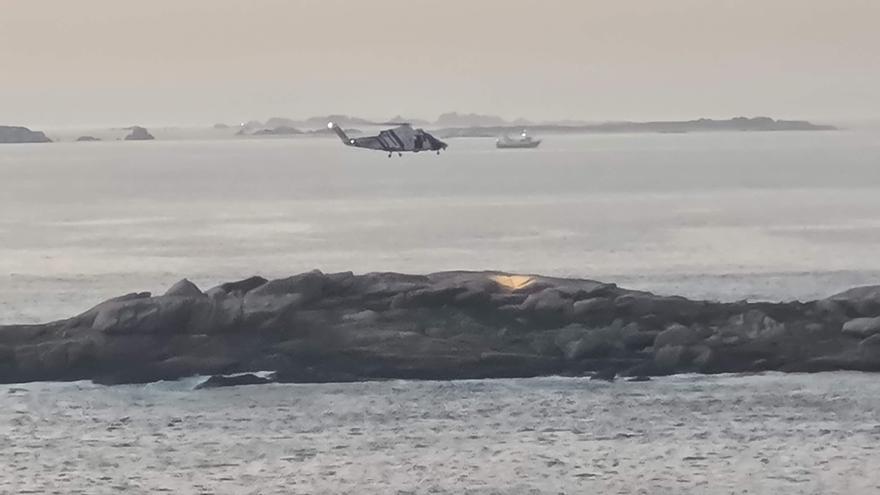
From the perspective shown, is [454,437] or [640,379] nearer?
[454,437]

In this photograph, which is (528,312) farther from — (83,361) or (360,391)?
(83,361)

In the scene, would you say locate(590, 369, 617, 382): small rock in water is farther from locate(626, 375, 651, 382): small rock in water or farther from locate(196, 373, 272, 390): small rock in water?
locate(196, 373, 272, 390): small rock in water

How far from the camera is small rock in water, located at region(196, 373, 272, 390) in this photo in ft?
82.7

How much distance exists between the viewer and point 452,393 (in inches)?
962

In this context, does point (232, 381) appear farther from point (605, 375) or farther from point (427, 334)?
point (605, 375)

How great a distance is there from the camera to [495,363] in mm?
25875

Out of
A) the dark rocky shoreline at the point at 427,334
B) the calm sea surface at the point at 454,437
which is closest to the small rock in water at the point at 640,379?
the dark rocky shoreline at the point at 427,334

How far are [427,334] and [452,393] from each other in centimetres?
271

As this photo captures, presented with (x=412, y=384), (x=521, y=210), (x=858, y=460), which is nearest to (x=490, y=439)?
(x=412, y=384)

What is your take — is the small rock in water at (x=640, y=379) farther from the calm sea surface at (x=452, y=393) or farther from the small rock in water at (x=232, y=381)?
the small rock in water at (x=232, y=381)

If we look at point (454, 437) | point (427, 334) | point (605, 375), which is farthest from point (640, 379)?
point (454, 437)

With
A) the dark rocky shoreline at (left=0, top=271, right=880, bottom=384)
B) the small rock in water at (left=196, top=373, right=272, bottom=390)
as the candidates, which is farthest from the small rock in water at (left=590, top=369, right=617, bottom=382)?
the small rock in water at (left=196, top=373, right=272, bottom=390)

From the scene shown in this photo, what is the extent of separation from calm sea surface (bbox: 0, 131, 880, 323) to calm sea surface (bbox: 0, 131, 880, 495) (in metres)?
0.25

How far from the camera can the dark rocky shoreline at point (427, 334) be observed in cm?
2577
